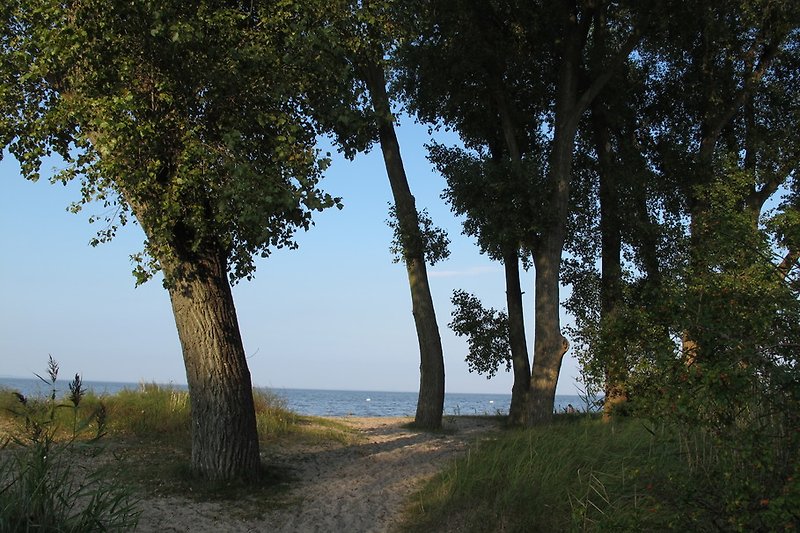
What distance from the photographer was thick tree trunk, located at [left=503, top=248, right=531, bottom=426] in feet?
57.7

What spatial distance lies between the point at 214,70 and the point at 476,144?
11.7m

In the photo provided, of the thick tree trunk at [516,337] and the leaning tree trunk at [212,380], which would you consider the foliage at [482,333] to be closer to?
the thick tree trunk at [516,337]

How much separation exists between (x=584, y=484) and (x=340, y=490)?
3.58 m

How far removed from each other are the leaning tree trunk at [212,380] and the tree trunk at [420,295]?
677 centimetres

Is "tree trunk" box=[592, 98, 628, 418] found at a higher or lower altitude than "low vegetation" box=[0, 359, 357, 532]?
higher

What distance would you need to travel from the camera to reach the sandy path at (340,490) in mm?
8414

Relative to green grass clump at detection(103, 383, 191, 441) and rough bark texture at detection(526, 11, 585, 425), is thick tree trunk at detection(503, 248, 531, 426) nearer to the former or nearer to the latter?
rough bark texture at detection(526, 11, 585, 425)

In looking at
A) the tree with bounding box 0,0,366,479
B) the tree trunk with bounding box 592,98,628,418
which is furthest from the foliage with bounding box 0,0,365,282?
the tree trunk with bounding box 592,98,628,418

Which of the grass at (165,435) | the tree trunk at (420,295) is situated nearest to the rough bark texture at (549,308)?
the tree trunk at (420,295)

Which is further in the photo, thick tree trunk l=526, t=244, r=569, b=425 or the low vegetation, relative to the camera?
thick tree trunk l=526, t=244, r=569, b=425

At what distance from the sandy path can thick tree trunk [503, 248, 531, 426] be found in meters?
3.54

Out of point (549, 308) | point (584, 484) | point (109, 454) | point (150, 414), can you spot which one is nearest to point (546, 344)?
point (549, 308)

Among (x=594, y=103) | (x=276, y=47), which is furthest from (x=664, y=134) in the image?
(x=276, y=47)

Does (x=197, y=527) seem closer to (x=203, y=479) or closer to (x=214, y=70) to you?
→ (x=203, y=479)
